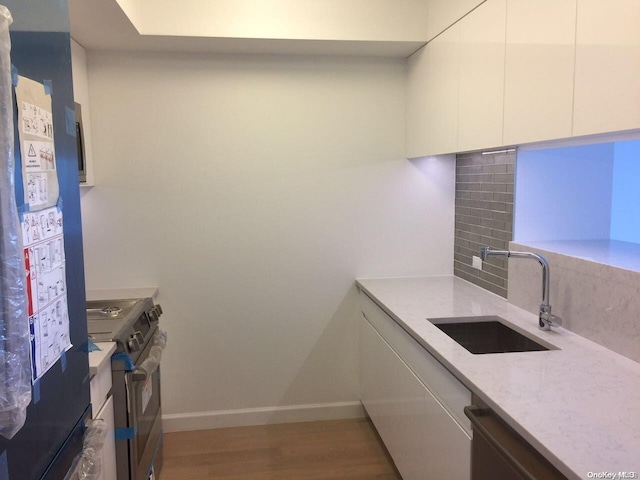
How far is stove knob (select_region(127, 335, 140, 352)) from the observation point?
2.12 metres

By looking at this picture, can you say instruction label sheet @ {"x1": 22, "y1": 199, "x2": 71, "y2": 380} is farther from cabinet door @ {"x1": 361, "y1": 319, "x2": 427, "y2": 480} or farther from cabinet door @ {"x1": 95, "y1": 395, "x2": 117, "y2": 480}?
cabinet door @ {"x1": 361, "y1": 319, "x2": 427, "y2": 480}

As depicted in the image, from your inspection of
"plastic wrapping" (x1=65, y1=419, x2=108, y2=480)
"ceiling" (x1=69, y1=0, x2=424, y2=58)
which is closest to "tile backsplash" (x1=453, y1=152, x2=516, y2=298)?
"ceiling" (x1=69, y1=0, x2=424, y2=58)

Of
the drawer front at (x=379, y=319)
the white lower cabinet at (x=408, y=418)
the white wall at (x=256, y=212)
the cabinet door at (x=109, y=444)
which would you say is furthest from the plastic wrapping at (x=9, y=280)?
the white wall at (x=256, y=212)

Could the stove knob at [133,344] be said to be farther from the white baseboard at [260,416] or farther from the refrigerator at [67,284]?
the white baseboard at [260,416]

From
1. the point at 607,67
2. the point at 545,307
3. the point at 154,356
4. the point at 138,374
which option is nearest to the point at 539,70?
the point at 607,67

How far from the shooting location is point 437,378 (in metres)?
1.95

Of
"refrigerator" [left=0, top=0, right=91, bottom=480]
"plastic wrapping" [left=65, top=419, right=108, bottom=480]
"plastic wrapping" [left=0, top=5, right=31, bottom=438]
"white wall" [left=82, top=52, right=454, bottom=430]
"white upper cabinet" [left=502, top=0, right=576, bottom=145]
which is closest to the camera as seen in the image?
"plastic wrapping" [left=0, top=5, right=31, bottom=438]

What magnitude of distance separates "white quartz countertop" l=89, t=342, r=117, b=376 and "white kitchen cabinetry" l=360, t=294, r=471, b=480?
123cm

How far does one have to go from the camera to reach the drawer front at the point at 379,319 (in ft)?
8.41

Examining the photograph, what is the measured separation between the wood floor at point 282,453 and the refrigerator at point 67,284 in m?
1.63

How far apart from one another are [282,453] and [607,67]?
2.52 metres

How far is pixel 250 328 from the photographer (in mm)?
3232

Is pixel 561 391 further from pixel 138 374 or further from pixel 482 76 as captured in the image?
pixel 138 374

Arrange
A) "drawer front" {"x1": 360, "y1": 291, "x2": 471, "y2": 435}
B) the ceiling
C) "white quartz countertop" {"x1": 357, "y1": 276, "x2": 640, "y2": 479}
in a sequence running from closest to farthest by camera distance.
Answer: "white quartz countertop" {"x1": 357, "y1": 276, "x2": 640, "y2": 479}
"drawer front" {"x1": 360, "y1": 291, "x2": 471, "y2": 435}
the ceiling
